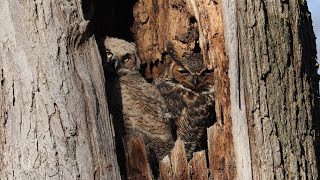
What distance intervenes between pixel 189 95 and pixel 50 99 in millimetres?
1179

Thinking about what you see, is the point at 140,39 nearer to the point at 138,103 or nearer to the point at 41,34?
the point at 138,103

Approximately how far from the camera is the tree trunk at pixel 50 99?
305 cm

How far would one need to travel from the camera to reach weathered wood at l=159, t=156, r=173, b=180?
346 centimetres

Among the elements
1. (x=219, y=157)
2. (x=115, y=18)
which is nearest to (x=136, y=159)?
(x=219, y=157)

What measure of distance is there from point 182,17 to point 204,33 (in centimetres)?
42

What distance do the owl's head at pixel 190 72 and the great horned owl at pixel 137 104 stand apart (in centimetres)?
18

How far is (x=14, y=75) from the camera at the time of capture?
3137 mm

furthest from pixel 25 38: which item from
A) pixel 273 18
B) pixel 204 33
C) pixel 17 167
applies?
pixel 273 18

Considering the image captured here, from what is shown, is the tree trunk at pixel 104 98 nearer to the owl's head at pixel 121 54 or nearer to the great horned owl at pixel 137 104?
the great horned owl at pixel 137 104

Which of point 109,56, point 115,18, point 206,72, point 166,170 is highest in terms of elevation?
point 115,18

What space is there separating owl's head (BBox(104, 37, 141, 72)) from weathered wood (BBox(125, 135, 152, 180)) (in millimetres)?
760

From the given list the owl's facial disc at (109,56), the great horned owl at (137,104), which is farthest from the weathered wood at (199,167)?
the owl's facial disc at (109,56)

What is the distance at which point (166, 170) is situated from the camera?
3.47m

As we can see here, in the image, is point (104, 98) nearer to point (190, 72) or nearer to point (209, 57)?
point (209, 57)
